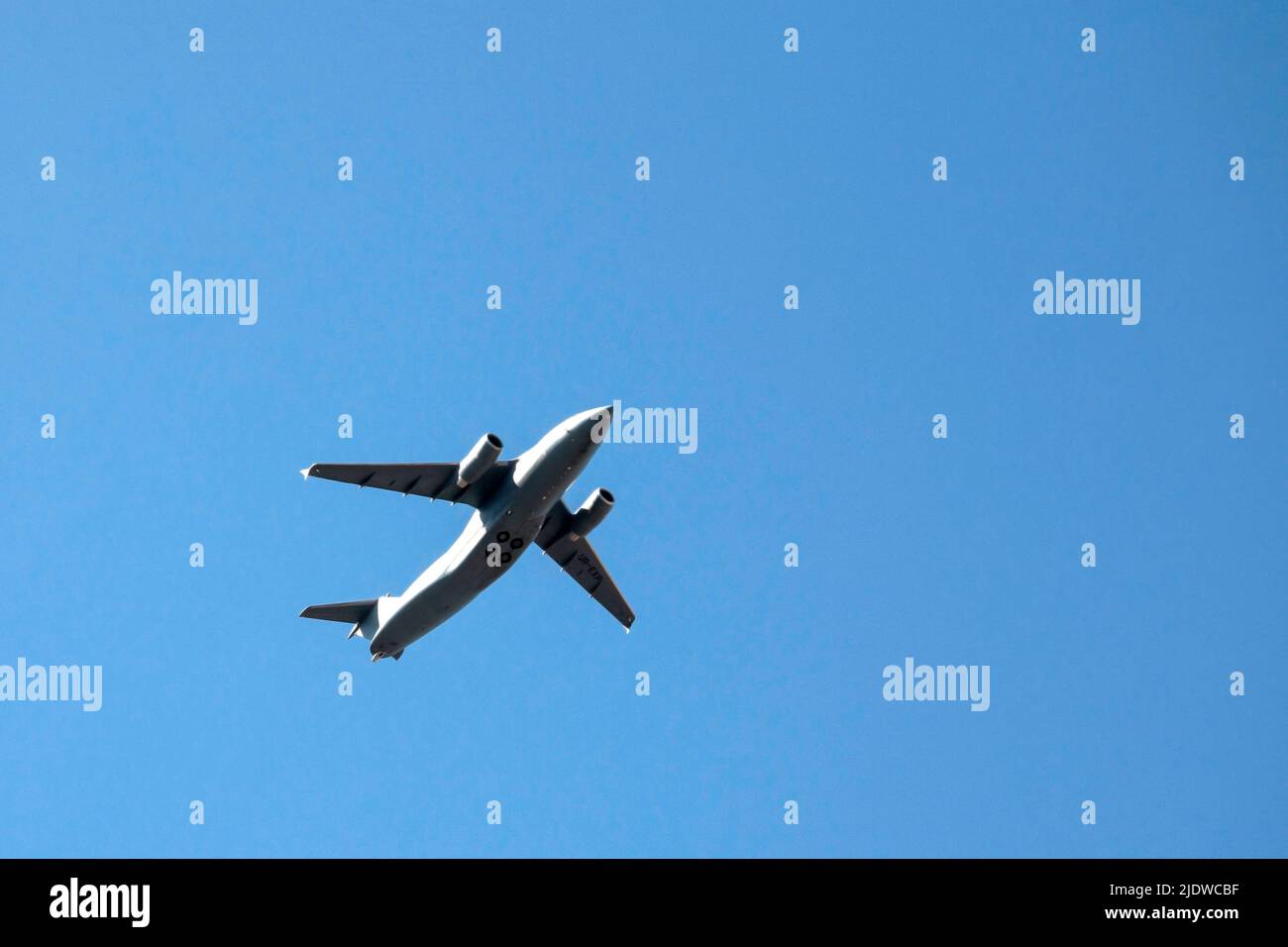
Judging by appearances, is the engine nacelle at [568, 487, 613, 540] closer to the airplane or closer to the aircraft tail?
the airplane

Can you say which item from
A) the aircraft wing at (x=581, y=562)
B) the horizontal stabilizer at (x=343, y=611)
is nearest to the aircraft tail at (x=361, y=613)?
the horizontal stabilizer at (x=343, y=611)

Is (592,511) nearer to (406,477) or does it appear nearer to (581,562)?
(581,562)

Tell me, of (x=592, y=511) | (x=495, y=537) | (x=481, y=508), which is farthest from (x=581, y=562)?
(x=495, y=537)

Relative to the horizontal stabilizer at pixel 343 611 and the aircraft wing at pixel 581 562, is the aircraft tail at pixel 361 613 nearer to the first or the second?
the horizontal stabilizer at pixel 343 611

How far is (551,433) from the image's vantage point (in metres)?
35.1

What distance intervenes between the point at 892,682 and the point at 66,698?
2622 cm

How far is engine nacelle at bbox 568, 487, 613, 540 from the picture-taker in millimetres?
39906

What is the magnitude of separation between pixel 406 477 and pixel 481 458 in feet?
11.4

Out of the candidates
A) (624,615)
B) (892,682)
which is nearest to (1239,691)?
(892,682)

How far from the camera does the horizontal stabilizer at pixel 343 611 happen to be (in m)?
40.5

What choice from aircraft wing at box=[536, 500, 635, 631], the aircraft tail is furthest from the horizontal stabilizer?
aircraft wing at box=[536, 500, 635, 631]

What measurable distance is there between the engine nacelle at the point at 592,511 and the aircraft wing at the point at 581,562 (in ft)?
1.13

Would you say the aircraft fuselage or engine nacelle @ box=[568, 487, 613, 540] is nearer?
the aircraft fuselage

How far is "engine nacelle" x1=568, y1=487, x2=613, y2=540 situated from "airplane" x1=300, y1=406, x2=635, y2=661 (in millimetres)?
30
